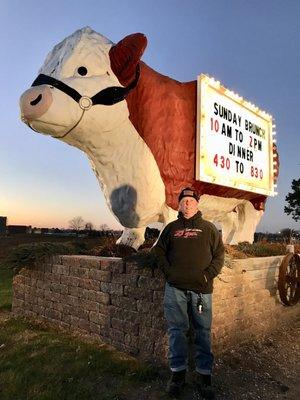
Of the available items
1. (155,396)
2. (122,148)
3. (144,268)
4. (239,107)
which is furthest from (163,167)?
(155,396)

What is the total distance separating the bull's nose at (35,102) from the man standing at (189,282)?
1.56 metres

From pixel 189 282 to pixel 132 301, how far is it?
144cm

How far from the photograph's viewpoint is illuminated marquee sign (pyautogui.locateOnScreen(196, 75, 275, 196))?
5281mm

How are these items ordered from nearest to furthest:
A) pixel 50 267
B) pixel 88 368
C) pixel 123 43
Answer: pixel 88 368
pixel 123 43
pixel 50 267

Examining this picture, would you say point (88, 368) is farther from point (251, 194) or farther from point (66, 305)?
point (251, 194)

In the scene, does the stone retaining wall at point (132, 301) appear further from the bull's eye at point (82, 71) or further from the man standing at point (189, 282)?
the bull's eye at point (82, 71)

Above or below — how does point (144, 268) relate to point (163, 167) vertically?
below

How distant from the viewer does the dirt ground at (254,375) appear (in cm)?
375

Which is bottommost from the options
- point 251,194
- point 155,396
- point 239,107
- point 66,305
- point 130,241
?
point 155,396

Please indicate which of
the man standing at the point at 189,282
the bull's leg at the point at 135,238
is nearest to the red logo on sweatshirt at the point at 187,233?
the man standing at the point at 189,282

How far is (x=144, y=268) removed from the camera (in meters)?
4.71

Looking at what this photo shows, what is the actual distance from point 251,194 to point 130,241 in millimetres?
1906

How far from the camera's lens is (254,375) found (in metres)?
4.29


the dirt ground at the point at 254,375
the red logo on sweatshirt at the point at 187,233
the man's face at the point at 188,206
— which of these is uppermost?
the man's face at the point at 188,206
